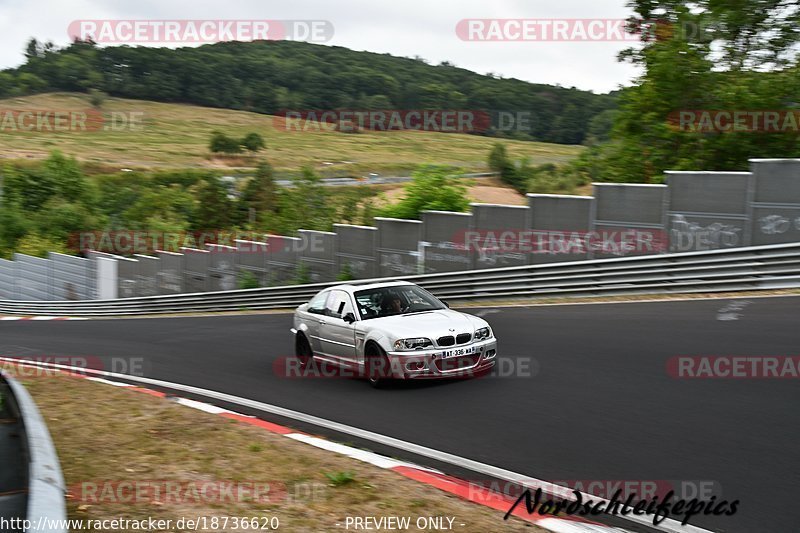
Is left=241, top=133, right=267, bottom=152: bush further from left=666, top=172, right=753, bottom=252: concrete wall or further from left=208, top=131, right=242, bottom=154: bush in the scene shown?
left=666, top=172, right=753, bottom=252: concrete wall

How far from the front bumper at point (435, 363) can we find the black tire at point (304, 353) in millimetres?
2675

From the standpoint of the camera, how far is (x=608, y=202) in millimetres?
17547

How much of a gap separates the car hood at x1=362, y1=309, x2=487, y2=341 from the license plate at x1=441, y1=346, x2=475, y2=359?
0.22 meters

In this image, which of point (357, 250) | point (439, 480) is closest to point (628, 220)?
point (357, 250)

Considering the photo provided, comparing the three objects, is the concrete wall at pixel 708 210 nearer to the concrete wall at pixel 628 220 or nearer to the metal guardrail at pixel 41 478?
the concrete wall at pixel 628 220

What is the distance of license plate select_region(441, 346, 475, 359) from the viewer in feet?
34.4

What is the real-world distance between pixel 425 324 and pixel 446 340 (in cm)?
49

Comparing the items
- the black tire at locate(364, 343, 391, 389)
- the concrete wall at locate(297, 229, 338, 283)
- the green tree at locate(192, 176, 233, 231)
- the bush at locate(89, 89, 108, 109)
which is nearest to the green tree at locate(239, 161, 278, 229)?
the green tree at locate(192, 176, 233, 231)

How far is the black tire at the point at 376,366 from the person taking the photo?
35.3 ft

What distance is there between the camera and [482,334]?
427 inches

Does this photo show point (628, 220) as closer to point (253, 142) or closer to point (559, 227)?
point (559, 227)

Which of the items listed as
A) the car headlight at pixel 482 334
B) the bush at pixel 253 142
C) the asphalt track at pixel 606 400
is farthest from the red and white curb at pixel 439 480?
the bush at pixel 253 142

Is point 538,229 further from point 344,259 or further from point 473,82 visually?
point 473,82

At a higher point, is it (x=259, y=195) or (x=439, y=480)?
(x=259, y=195)
